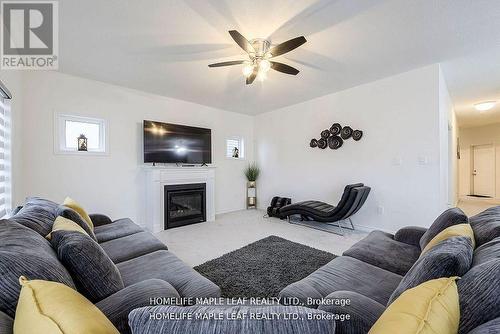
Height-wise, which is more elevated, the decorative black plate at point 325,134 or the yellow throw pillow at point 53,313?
the decorative black plate at point 325,134

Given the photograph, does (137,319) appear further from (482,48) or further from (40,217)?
(482,48)

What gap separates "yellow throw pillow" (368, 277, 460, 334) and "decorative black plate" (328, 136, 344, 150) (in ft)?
12.2

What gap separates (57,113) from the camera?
11.0ft

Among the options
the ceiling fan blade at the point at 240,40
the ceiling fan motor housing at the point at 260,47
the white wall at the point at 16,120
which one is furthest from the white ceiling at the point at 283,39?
the white wall at the point at 16,120

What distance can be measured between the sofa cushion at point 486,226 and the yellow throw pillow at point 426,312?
0.87m

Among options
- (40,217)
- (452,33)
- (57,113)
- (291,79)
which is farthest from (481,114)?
(57,113)

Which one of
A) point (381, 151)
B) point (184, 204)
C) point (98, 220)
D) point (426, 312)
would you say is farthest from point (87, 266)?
point (381, 151)

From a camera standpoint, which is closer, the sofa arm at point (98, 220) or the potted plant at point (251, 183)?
the sofa arm at point (98, 220)

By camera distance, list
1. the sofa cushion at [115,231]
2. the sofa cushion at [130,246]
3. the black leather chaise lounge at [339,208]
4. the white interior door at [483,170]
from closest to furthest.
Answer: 1. the sofa cushion at [130,246]
2. the sofa cushion at [115,231]
3. the black leather chaise lounge at [339,208]
4. the white interior door at [483,170]

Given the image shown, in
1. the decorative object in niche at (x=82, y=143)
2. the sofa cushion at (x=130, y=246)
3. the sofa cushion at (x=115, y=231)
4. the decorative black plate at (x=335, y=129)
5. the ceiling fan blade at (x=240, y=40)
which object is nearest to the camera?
the sofa cushion at (x=130, y=246)

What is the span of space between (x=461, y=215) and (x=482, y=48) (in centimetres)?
250

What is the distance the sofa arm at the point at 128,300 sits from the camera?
0.91 meters

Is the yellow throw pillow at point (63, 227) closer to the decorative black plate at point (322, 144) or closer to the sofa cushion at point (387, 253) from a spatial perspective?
the sofa cushion at point (387, 253)

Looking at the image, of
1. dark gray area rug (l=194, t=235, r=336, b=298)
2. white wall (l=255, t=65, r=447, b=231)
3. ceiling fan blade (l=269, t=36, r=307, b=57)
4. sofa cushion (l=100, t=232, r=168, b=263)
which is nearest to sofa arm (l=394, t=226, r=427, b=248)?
dark gray area rug (l=194, t=235, r=336, b=298)
